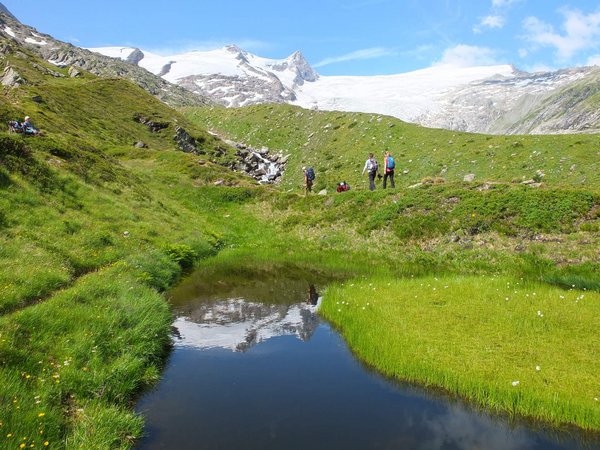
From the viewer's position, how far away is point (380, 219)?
3250 centimetres

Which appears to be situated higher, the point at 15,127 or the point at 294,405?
the point at 15,127

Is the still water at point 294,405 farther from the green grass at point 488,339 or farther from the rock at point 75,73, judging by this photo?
the rock at point 75,73

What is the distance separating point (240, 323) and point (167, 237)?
49.3 feet

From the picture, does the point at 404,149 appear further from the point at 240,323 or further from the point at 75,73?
the point at 75,73

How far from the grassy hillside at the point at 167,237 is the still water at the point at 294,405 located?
90 cm

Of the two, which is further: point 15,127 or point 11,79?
point 11,79

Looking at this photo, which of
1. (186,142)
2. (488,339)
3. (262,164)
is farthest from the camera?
(186,142)

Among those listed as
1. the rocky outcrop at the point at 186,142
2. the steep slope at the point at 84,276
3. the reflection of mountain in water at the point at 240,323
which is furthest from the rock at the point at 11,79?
the reflection of mountain in water at the point at 240,323

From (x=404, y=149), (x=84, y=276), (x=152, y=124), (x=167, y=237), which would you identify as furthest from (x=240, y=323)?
(x=152, y=124)

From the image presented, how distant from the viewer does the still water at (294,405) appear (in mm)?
9828

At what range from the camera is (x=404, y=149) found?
200ft

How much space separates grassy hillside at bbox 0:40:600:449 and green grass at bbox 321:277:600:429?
22.1 inches

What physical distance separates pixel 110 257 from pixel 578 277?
23.3 metres

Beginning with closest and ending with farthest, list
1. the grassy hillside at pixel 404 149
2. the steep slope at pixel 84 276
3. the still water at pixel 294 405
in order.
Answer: the still water at pixel 294 405
the steep slope at pixel 84 276
the grassy hillside at pixel 404 149
